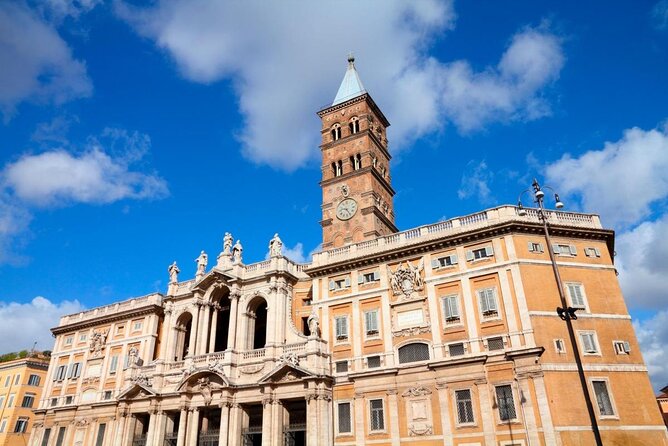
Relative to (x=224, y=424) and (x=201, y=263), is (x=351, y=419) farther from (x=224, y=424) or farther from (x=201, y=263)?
(x=201, y=263)

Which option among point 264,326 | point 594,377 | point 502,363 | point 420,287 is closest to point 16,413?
point 264,326

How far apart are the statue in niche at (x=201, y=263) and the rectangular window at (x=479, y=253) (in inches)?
953

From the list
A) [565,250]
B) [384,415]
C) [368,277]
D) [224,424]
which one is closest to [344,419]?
[384,415]

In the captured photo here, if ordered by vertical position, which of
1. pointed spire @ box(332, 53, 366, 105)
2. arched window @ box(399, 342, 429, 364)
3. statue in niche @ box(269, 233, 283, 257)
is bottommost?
arched window @ box(399, 342, 429, 364)

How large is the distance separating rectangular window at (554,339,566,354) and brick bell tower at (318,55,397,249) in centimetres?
2015

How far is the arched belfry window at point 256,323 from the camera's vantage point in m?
42.0

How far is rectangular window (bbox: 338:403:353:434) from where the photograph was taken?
1372 inches

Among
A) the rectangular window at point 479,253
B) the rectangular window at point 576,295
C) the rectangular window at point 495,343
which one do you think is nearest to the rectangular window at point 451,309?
the rectangular window at point 495,343

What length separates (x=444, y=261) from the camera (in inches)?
1427

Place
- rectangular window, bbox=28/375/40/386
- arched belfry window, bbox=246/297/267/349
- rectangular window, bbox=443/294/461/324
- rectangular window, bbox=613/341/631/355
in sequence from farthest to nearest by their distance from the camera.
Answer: rectangular window, bbox=28/375/40/386 → arched belfry window, bbox=246/297/267/349 → rectangular window, bbox=443/294/461/324 → rectangular window, bbox=613/341/631/355

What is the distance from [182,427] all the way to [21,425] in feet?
115

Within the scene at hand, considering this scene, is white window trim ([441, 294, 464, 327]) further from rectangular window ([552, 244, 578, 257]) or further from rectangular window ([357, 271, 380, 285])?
rectangular window ([552, 244, 578, 257])

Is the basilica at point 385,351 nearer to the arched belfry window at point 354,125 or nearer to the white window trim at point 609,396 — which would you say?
the white window trim at point 609,396

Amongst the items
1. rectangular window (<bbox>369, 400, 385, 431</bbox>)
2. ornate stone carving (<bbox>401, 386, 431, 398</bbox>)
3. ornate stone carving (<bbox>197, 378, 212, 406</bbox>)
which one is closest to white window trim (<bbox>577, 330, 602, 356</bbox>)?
ornate stone carving (<bbox>401, 386, 431, 398</bbox>)
